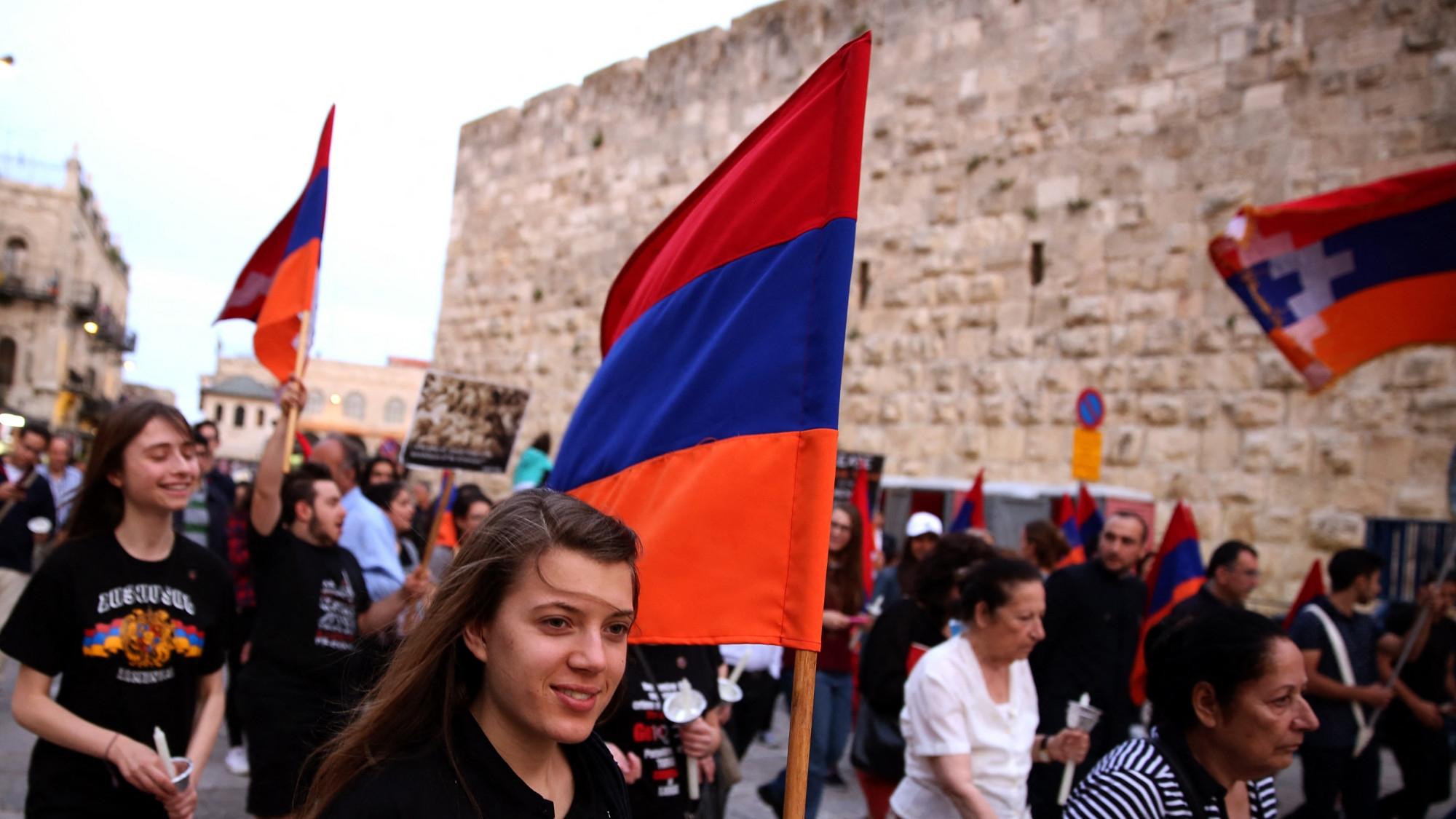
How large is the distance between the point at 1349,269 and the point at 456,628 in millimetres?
5375

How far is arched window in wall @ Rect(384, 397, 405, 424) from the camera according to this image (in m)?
66.1

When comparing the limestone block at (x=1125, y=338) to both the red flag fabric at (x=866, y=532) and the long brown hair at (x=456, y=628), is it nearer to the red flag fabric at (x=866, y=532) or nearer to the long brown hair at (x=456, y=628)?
the red flag fabric at (x=866, y=532)

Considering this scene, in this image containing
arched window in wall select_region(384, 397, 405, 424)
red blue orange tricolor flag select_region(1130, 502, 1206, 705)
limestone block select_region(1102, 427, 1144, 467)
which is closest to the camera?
red blue orange tricolor flag select_region(1130, 502, 1206, 705)

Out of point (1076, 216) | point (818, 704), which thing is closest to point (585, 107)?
point (1076, 216)

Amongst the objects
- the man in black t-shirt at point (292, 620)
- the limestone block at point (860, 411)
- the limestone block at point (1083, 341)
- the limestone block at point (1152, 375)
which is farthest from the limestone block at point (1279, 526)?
the man in black t-shirt at point (292, 620)

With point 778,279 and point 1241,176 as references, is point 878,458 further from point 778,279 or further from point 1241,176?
point 778,279

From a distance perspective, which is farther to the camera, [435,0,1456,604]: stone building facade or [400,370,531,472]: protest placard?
[435,0,1456,604]: stone building facade

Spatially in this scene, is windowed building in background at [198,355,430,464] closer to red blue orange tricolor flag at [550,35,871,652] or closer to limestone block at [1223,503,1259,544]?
limestone block at [1223,503,1259,544]

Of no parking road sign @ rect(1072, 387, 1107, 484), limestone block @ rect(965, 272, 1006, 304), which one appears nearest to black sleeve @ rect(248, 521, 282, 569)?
no parking road sign @ rect(1072, 387, 1107, 484)

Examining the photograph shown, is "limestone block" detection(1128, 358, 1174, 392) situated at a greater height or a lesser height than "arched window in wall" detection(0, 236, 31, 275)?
lesser

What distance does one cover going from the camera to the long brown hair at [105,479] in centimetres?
291

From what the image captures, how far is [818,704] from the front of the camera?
5.88 metres

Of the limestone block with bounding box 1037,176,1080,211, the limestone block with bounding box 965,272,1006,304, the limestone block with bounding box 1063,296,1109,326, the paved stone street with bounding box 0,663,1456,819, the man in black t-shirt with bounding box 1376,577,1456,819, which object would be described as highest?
the limestone block with bounding box 1037,176,1080,211

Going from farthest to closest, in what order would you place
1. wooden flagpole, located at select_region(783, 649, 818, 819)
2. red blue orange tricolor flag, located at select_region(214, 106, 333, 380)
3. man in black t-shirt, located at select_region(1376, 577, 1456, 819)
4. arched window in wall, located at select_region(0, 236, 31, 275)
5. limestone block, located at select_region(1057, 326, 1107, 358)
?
arched window in wall, located at select_region(0, 236, 31, 275) → limestone block, located at select_region(1057, 326, 1107, 358) → man in black t-shirt, located at select_region(1376, 577, 1456, 819) → red blue orange tricolor flag, located at select_region(214, 106, 333, 380) → wooden flagpole, located at select_region(783, 649, 818, 819)
